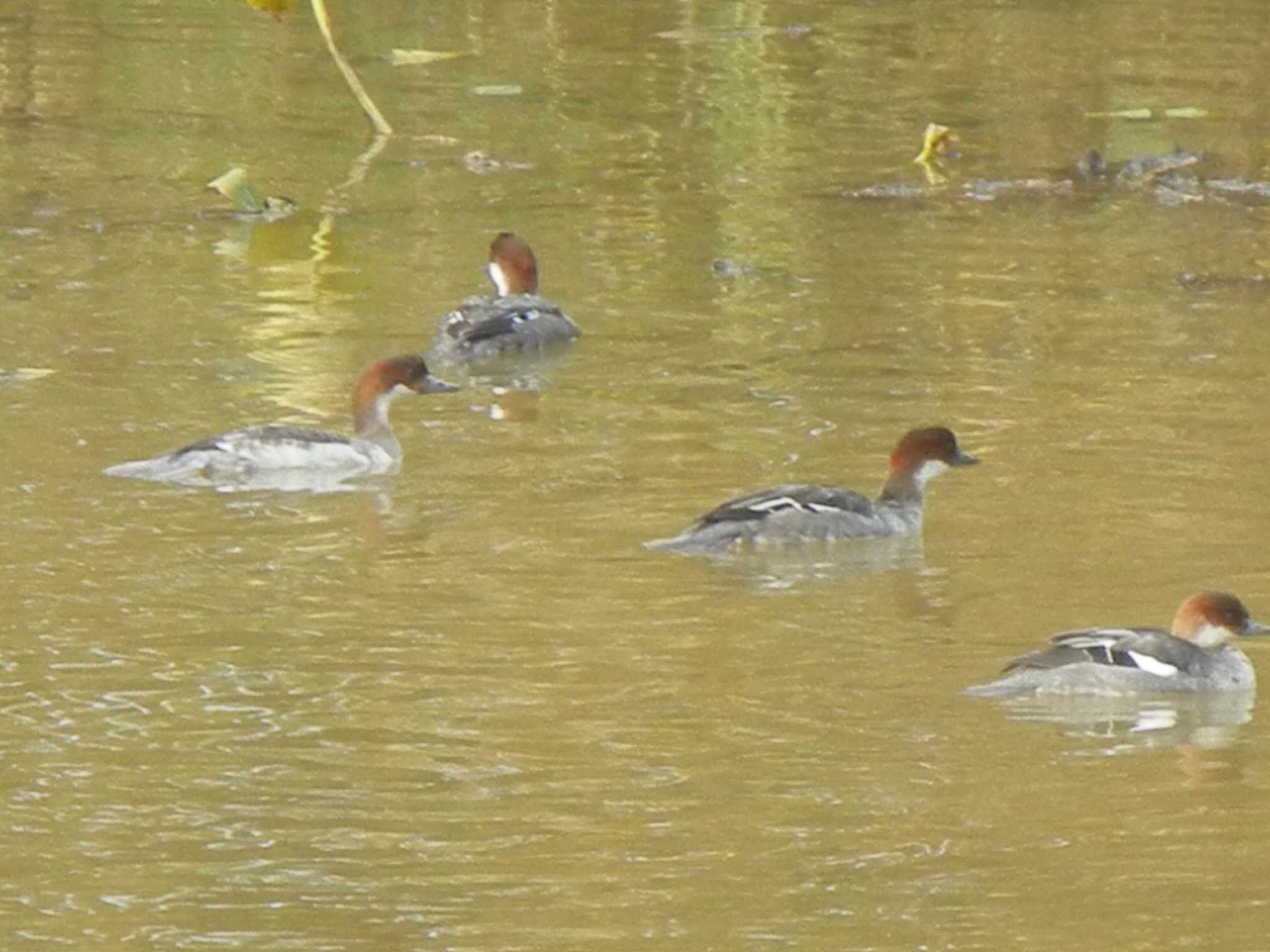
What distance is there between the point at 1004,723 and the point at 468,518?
3307mm

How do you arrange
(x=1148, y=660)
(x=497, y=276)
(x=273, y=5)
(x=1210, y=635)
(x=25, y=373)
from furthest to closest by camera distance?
1. (x=273, y=5)
2. (x=497, y=276)
3. (x=25, y=373)
4. (x=1210, y=635)
5. (x=1148, y=660)

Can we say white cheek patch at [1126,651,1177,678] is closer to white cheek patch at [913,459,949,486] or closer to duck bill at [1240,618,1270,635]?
duck bill at [1240,618,1270,635]

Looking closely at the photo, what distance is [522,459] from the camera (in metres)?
13.6

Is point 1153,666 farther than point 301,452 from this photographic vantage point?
No

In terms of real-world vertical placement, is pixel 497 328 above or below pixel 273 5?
below

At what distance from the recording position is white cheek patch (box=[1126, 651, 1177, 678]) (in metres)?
10.2

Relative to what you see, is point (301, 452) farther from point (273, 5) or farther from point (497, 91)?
point (497, 91)

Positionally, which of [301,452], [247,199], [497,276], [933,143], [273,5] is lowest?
[301,452]

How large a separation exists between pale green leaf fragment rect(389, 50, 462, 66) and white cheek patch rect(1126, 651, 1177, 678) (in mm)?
15335

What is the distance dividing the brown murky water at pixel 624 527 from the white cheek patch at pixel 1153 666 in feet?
0.43

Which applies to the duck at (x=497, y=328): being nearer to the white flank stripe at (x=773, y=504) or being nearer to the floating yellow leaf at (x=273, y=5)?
the floating yellow leaf at (x=273, y=5)

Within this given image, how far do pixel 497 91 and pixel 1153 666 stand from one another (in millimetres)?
13941

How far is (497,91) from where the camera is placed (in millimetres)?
23469

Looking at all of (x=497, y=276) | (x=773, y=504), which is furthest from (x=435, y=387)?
(x=773, y=504)
